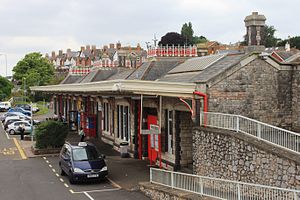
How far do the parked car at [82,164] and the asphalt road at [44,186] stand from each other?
39cm

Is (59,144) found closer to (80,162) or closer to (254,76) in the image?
(80,162)

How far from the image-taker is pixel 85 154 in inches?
719

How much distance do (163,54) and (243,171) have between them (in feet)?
42.4

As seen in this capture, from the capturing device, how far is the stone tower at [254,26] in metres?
17.0

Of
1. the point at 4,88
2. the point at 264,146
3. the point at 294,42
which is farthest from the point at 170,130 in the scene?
the point at 4,88

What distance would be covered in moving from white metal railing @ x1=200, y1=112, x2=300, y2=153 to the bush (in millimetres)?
14020

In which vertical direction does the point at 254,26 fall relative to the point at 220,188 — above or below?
above

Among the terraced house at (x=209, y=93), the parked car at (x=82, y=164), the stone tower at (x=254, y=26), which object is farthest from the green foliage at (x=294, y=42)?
the parked car at (x=82, y=164)

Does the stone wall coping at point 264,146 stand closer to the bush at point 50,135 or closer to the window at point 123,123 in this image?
the window at point 123,123

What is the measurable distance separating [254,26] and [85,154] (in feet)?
28.7

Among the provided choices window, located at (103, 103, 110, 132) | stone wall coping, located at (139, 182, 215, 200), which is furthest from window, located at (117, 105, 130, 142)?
stone wall coping, located at (139, 182, 215, 200)

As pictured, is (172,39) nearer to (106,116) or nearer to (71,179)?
(106,116)

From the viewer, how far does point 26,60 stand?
333 ft

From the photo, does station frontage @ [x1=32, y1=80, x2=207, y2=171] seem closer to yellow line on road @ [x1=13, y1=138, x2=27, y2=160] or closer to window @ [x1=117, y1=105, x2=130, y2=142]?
window @ [x1=117, y1=105, x2=130, y2=142]
